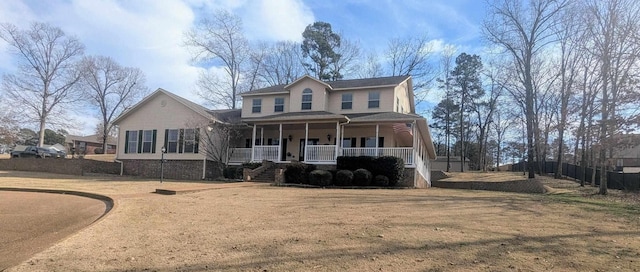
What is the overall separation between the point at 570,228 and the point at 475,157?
5659cm

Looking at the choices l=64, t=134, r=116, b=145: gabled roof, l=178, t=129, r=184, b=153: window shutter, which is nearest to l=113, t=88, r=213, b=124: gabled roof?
l=178, t=129, r=184, b=153: window shutter

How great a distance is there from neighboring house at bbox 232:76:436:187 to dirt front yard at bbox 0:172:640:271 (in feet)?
39.6

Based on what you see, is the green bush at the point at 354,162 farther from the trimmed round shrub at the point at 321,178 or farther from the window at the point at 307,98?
the window at the point at 307,98

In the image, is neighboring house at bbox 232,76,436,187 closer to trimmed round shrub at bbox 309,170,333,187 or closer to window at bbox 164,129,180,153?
trimmed round shrub at bbox 309,170,333,187

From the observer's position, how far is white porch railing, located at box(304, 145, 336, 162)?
21766 millimetres

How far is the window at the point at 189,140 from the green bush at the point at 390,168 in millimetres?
11132

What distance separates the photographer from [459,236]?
6371mm

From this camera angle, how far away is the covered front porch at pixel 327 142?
70.0 feet

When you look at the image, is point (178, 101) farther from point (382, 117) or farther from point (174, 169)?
point (382, 117)

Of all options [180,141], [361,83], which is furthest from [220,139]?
[361,83]

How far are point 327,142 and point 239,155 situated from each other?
17.6 feet

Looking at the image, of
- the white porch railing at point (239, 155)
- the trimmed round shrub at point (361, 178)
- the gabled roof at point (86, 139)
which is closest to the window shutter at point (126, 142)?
the white porch railing at point (239, 155)

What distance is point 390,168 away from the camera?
19.5 m

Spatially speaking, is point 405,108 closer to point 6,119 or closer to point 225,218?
point 225,218
